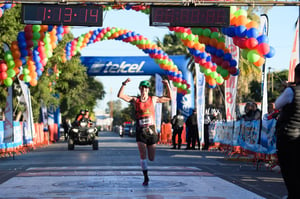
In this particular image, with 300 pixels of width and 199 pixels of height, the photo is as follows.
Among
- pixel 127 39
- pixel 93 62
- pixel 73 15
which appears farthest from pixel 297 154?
pixel 93 62

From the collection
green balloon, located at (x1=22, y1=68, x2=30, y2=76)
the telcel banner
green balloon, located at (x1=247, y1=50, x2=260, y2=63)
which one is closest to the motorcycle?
green balloon, located at (x1=22, y1=68, x2=30, y2=76)

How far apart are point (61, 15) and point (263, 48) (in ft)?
20.2

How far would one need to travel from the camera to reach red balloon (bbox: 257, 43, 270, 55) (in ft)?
60.6

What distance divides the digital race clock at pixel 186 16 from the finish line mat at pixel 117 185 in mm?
4061

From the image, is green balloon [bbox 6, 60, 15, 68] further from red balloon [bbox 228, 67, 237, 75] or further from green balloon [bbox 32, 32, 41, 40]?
red balloon [bbox 228, 67, 237, 75]

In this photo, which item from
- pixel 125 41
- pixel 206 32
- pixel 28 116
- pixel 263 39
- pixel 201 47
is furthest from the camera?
pixel 125 41

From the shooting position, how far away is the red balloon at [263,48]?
18.5 metres

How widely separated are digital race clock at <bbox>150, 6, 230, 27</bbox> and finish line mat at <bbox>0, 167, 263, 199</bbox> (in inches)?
160

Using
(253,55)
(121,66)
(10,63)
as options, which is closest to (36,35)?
(10,63)

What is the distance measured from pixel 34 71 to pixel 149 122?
44.6 feet

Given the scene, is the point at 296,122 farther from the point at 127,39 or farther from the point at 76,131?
the point at 127,39

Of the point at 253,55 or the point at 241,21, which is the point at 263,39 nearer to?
the point at 253,55

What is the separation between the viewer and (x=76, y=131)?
27.0m

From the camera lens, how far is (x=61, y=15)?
1620 cm
